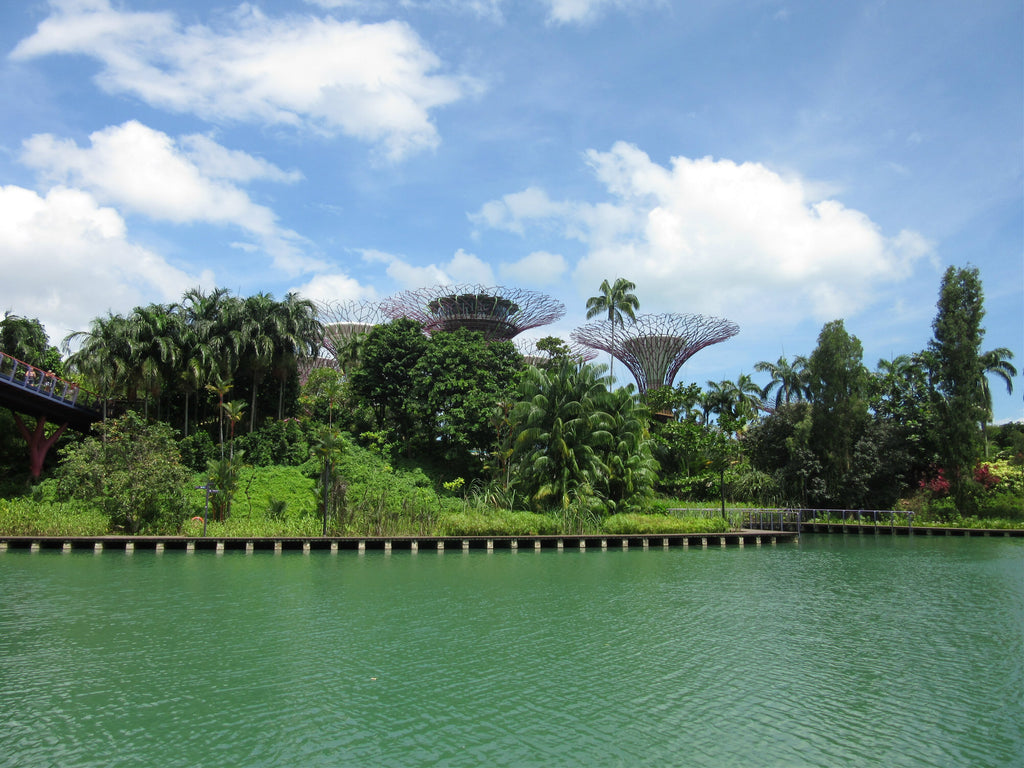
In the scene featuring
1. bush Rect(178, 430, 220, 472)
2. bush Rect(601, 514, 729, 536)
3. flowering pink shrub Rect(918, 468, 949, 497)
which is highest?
bush Rect(178, 430, 220, 472)

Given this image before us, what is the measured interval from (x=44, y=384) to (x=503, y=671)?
2762 centimetres

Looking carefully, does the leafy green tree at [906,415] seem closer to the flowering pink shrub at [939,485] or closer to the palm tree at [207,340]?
the flowering pink shrub at [939,485]

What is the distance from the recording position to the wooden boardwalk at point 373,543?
2259cm

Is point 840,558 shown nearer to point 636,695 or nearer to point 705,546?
point 705,546

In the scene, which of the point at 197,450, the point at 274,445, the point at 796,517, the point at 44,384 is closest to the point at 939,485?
the point at 796,517

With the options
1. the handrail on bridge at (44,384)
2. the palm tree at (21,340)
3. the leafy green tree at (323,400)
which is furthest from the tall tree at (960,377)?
the palm tree at (21,340)

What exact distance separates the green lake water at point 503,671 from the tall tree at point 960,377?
21.8m

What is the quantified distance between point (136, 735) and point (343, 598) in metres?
7.58

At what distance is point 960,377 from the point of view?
37.7 metres

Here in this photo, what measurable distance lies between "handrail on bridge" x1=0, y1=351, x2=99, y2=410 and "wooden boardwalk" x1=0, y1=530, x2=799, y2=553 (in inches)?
307

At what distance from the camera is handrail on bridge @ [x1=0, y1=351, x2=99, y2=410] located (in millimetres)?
27188

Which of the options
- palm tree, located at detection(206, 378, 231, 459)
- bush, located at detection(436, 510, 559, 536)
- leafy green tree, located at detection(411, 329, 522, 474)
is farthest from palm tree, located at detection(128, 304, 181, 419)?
bush, located at detection(436, 510, 559, 536)

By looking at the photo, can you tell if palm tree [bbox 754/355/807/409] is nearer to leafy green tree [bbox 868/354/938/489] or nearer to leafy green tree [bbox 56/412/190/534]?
leafy green tree [bbox 868/354/938/489]

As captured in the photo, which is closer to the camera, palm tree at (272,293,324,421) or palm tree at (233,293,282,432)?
palm tree at (233,293,282,432)
